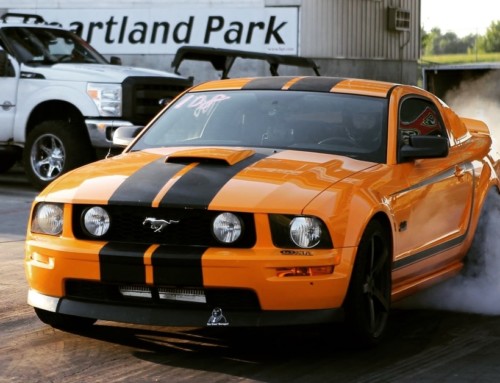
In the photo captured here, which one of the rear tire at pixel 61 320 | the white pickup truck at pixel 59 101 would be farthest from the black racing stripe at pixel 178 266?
the white pickup truck at pixel 59 101

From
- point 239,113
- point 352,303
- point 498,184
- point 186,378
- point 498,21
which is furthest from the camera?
point 498,21

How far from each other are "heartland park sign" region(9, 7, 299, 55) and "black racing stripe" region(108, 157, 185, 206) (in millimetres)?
18915

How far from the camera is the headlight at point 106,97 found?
1524 cm

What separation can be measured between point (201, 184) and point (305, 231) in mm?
582

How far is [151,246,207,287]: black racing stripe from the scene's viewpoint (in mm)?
6000

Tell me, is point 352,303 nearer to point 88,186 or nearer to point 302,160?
point 302,160

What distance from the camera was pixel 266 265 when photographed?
598 centimetres

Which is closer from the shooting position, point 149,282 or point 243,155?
point 149,282

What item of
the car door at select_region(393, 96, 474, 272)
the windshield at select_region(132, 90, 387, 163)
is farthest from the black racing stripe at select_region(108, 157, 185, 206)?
the car door at select_region(393, 96, 474, 272)

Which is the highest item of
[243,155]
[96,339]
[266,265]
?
[243,155]

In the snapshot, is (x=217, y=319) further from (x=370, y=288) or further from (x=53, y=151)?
(x=53, y=151)

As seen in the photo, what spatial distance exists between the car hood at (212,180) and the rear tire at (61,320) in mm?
619

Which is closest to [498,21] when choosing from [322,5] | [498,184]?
[322,5]

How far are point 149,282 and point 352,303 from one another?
98 centimetres
